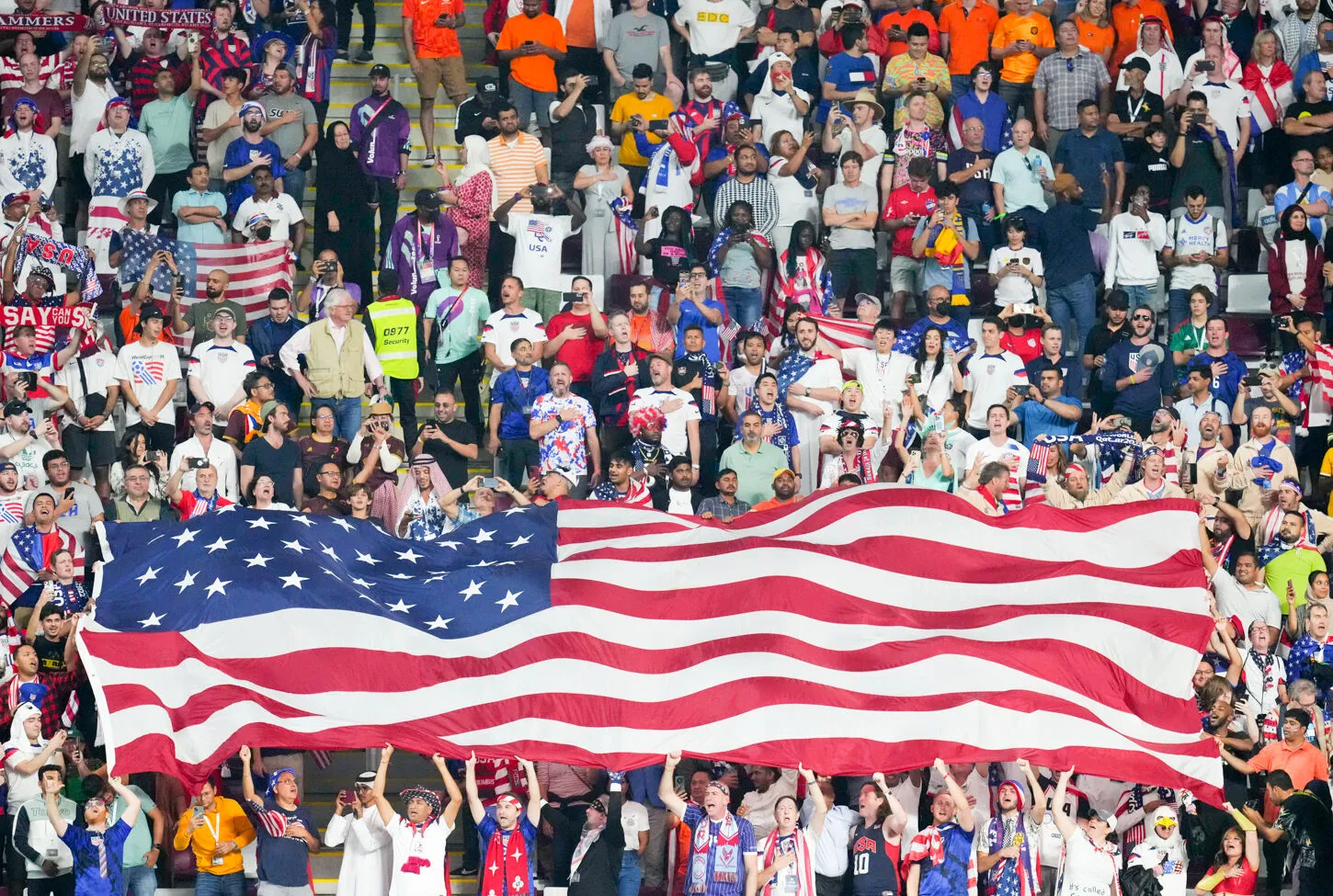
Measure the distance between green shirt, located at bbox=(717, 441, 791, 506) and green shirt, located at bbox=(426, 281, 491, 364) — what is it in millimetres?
2846

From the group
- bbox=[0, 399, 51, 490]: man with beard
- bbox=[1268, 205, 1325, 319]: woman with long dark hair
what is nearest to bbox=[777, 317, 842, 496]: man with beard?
bbox=[1268, 205, 1325, 319]: woman with long dark hair

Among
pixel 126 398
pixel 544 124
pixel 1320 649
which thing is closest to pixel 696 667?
pixel 1320 649

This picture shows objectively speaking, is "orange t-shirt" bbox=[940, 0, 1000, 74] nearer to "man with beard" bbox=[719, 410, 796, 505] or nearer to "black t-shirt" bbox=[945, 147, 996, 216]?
"black t-shirt" bbox=[945, 147, 996, 216]

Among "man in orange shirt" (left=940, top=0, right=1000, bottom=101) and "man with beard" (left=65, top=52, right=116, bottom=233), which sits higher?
"man in orange shirt" (left=940, top=0, right=1000, bottom=101)

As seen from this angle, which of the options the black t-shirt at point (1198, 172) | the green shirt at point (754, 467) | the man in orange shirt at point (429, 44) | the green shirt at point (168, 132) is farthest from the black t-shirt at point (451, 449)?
the black t-shirt at point (1198, 172)

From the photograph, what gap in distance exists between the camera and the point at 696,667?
19.1 m

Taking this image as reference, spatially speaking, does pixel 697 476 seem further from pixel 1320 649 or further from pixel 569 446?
pixel 1320 649

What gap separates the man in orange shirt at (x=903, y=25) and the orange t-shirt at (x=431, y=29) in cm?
450

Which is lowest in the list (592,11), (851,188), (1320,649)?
(1320,649)

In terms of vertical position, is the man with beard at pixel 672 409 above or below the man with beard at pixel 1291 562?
above

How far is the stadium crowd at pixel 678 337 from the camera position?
19.7m

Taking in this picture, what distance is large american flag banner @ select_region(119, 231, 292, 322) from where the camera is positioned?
24.8 meters

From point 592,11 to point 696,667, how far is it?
397 inches

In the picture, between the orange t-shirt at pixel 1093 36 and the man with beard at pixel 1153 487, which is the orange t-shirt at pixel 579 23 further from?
the man with beard at pixel 1153 487
